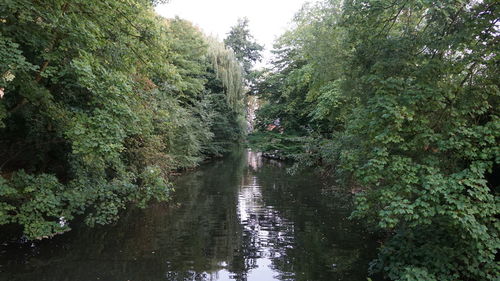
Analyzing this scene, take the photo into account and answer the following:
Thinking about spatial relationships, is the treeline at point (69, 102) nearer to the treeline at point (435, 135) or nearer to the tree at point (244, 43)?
the treeline at point (435, 135)

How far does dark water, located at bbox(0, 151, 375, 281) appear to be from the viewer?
7492mm

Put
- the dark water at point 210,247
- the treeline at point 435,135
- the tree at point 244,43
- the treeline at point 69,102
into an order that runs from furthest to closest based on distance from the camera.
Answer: the tree at point 244,43
the dark water at point 210,247
the treeline at point 69,102
the treeline at point 435,135

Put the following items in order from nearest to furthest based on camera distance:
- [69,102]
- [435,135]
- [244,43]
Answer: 1. [435,135]
2. [69,102]
3. [244,43]

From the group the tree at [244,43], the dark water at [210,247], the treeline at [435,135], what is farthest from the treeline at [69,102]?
the tree at [244,43]

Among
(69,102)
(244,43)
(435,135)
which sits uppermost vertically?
(244,43)

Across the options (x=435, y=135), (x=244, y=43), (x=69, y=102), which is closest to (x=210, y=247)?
(x=69, y=102)

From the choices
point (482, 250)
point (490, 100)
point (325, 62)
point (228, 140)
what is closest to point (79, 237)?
point (325, 62)

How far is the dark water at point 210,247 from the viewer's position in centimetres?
749

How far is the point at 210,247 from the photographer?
9.30 m

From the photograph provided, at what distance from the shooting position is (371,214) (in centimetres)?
690


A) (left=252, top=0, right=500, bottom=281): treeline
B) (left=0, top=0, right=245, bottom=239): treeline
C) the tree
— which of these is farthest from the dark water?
the tree

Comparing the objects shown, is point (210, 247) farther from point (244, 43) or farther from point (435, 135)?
point (244, 43)

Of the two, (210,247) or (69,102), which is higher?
(69,102)

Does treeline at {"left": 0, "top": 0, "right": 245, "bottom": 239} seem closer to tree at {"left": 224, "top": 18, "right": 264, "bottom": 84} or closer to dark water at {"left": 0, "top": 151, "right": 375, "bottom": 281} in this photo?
dark water at {"left": 0, "top": 151, "right": 375, "bottom": 281}
